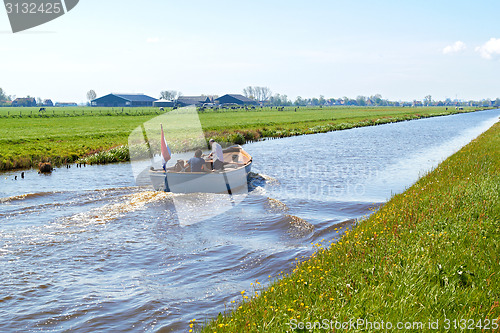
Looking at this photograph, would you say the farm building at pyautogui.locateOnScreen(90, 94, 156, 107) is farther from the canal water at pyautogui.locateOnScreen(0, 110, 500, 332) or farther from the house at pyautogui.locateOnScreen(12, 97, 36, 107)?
the canal water at pyautogui.locateOnScreen(0, 110, 500, 332)

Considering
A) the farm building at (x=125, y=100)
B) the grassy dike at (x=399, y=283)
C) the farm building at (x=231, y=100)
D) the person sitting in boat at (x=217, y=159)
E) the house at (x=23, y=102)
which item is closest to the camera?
the grassy dike at (x=399, y=283)

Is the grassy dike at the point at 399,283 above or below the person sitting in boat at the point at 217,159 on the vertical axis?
below

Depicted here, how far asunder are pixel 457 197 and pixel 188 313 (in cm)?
788

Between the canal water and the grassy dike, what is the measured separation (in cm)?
156

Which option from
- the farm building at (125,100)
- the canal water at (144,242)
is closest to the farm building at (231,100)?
the farm building at (125,100)

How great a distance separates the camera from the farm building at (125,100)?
17368cm

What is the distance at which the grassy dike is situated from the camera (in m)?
5.61

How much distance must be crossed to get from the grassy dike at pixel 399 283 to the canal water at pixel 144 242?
156cm

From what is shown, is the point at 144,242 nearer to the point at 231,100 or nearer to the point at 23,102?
the point at 231,100

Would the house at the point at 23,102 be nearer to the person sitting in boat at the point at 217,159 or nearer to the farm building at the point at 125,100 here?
the farm building at the point at 125,100

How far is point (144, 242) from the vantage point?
500 inches

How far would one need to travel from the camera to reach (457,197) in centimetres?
1158

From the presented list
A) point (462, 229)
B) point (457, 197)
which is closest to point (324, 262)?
point (462, 229)

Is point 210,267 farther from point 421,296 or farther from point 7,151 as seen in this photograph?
point 7,151
